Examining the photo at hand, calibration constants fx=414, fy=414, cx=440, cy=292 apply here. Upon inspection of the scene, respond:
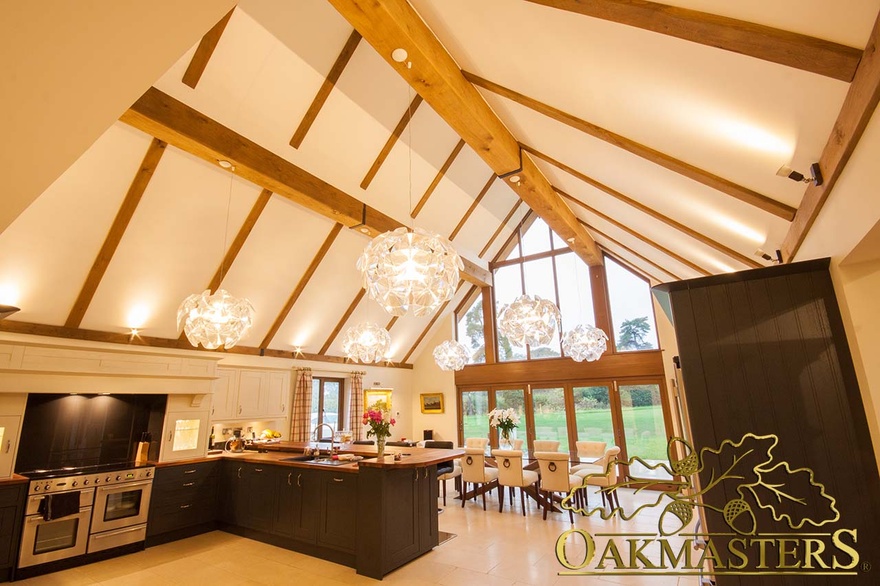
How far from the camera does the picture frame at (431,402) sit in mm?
10859

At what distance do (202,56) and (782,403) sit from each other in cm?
545

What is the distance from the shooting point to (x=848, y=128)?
5.24 feet

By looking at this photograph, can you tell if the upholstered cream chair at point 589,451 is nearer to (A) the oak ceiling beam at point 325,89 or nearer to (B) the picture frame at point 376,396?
(B) the picture frame at point 376,396

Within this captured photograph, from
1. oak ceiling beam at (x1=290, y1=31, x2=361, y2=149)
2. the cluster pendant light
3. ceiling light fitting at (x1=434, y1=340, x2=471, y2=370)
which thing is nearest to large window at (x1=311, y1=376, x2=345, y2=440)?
ceiling light fitting at (x1=434, y1=340, x2=471, y2=370)

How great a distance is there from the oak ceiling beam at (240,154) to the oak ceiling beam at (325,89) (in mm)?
485

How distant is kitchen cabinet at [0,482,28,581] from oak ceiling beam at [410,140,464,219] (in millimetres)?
5701

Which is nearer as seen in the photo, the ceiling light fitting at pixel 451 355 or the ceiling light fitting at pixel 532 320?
the ceiling light fitting at pixel 532 320

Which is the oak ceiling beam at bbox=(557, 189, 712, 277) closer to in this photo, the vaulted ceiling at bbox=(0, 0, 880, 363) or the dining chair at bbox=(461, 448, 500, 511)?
the vaulted ceiling at bbox=(0, 0, 880, 363)

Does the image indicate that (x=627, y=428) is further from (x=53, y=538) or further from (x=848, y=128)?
(x=53, y=538)

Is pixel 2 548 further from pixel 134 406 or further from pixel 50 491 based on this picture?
Result: pixel 134 406

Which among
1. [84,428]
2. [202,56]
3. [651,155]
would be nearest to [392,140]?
A: [202,56]

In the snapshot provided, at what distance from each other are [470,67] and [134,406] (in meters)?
6.25

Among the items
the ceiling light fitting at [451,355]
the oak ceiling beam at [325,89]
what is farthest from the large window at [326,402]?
the oak ceiling beam at [325,89]

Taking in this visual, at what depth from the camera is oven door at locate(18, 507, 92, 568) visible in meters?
4.27
